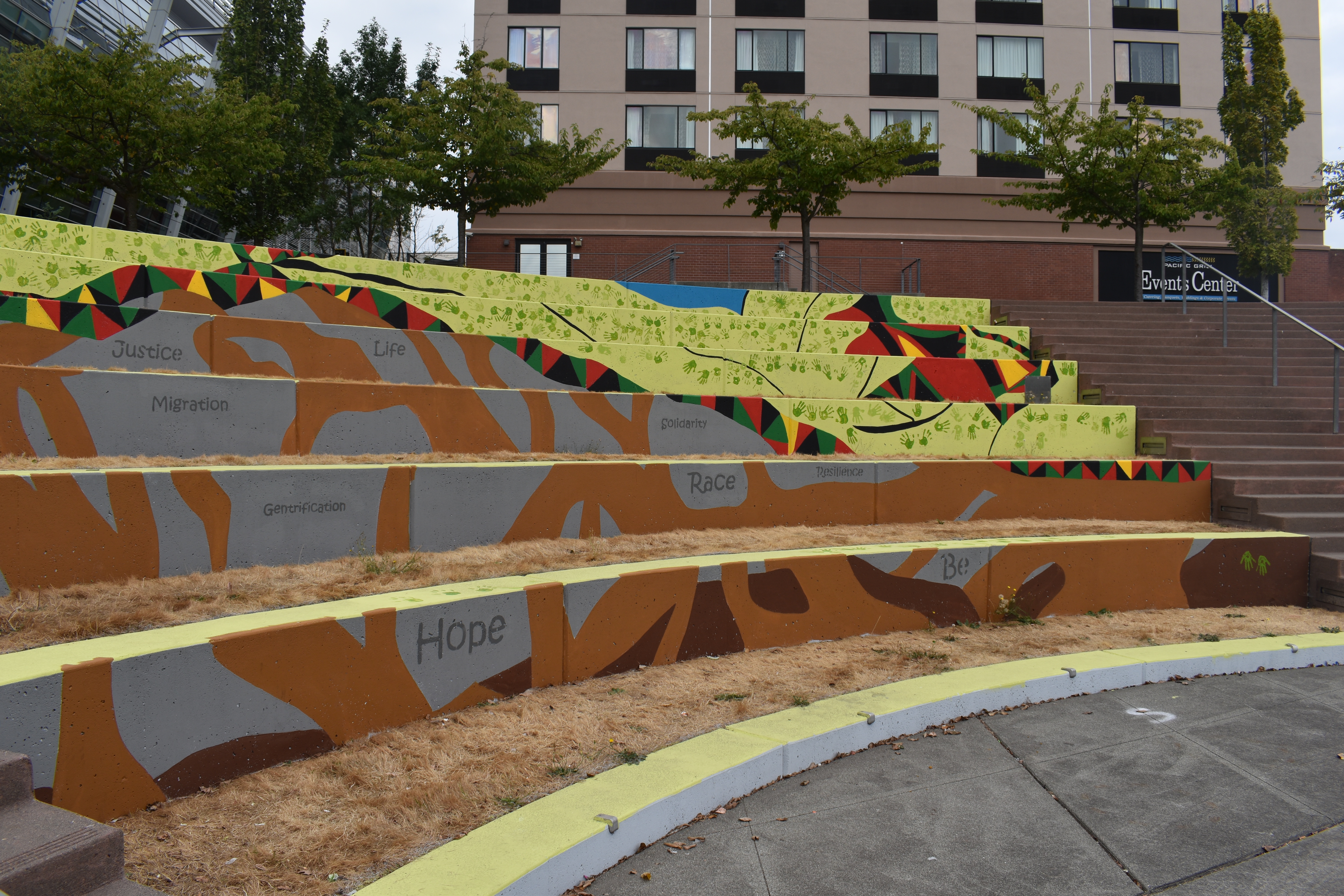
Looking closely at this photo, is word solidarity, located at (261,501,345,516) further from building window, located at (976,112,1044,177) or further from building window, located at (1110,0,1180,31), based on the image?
building window, located at (1110,0,1180,31)

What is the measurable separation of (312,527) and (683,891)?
3.48 metres

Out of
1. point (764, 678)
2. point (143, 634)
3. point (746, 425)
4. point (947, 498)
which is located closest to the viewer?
point (143, 634)

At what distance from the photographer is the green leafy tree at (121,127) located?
16.7 m

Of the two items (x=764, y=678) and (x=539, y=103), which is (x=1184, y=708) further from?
(x=539, y=103)

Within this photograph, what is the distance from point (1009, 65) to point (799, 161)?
13.0 metres

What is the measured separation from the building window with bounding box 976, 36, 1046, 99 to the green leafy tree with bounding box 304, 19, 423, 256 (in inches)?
757

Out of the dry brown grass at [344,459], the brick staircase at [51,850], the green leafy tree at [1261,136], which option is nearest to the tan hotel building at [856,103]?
the green leafy tree at [1261,136]

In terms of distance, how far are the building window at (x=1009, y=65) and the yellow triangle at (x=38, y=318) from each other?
2861 cm

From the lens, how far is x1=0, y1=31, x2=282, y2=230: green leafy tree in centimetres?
1672

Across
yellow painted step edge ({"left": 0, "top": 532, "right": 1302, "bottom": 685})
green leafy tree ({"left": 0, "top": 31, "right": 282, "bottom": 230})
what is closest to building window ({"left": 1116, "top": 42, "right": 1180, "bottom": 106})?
green leafy tree ({"left": 0, "top": 31, "right": 282, "bottom": 230})

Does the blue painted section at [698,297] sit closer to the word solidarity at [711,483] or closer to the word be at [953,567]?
the word solidarity at [711,483]

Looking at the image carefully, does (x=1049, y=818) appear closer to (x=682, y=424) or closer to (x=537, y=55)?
(x=682, y=424)

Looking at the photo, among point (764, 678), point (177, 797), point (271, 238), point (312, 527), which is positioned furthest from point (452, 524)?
point (271, 238)

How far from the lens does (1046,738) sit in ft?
15.9
